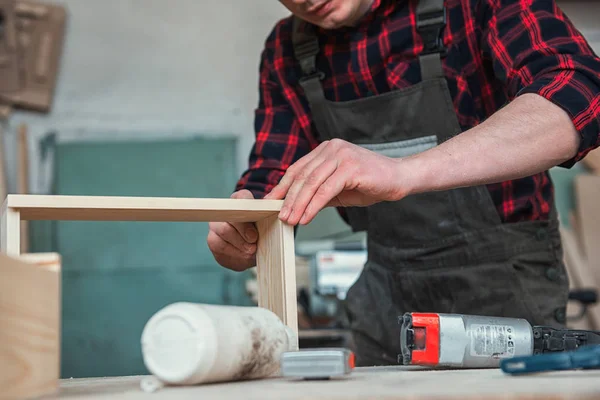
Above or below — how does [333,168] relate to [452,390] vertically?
above

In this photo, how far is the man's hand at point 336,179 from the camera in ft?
3.82

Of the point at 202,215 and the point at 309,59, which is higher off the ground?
the point at 309,59

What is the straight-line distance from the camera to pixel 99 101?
191 inches

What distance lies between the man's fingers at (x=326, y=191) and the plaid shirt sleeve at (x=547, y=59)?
1.23 ft

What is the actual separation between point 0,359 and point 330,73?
125cm

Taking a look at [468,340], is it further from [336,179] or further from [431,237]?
[431,237]

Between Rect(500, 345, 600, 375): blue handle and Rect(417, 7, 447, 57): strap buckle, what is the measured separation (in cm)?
93

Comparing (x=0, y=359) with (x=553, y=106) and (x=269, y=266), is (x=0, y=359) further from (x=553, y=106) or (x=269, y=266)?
(x=553, y=106)

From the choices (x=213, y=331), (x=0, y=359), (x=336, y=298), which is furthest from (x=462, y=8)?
(x=336, y=298)

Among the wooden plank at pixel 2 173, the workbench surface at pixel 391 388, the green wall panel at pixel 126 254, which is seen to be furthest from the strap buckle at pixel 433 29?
the wooden plank at pixel 2 173

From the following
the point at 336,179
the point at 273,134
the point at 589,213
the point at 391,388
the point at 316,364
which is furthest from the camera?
the point at 589,213

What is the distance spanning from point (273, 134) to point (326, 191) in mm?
709

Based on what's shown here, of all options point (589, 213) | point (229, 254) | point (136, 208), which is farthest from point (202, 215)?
point (589, 213)

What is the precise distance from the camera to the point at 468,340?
3.42ft
